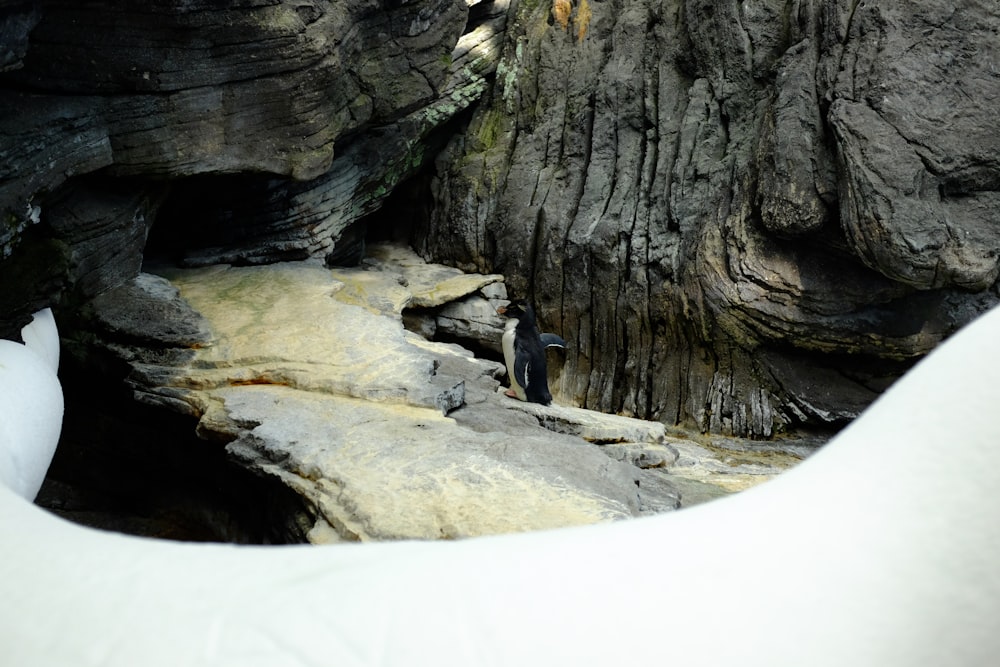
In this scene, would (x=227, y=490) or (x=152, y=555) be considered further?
(x=227, y=490)

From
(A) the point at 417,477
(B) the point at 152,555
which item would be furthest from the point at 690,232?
(B) the point at 152,555

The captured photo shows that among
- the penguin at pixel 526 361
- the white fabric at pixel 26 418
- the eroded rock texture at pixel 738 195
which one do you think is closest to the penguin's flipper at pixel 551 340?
the penguin at pixel 526 361

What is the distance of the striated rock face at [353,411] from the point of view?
136 inches

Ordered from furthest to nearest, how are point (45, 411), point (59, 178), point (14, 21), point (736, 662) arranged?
point (59, 178) < point (14, 21) < point (45, 411) < point (736, 662)

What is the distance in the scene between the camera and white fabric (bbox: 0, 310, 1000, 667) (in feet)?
3.01

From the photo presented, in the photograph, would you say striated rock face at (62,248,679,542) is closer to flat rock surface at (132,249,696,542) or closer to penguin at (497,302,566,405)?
flat rock surface at (132,249,696,542)

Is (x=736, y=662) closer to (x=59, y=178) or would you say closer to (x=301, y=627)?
(x=301, y=627)

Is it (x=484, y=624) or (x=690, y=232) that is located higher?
(x=690, y=232)

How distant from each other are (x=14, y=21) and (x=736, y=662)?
3.93 metres

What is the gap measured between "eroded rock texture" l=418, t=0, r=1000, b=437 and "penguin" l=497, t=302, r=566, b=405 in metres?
1.06

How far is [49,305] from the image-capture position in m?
4.69

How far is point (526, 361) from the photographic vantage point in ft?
21.8

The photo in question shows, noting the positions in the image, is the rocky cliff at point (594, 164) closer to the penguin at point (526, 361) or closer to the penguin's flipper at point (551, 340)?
the penguin's flipper at point (551, 340)

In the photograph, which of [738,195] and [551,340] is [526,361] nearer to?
[551,340]
